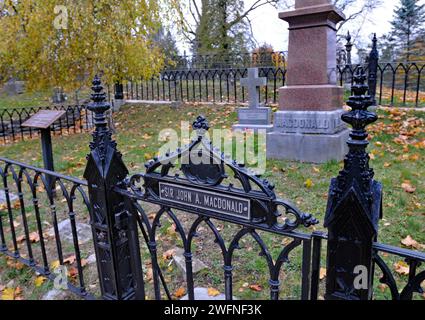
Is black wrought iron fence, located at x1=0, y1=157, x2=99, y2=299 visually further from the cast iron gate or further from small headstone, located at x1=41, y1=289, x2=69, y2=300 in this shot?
the cast iron gate

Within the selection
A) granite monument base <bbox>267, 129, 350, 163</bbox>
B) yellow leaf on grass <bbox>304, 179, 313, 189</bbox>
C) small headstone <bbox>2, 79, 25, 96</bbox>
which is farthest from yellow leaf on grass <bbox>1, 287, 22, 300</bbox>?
small headstone <bbox>2, 79, 25, 96</bbox>

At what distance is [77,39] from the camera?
7371 mm

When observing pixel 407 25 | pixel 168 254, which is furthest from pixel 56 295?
pixel 407 25

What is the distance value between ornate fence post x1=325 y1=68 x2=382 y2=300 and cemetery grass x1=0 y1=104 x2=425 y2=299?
129 centimetres

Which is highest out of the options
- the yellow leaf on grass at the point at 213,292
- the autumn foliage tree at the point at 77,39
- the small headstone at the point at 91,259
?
the autumn foliage tree at the point at 77,39

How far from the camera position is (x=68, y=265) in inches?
128

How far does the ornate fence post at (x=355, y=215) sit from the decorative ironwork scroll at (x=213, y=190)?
0.13 meters

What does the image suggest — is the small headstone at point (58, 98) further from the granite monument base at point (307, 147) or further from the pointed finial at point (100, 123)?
the pointed finial at point (100, 123)

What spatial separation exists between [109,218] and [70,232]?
2079 millimetres

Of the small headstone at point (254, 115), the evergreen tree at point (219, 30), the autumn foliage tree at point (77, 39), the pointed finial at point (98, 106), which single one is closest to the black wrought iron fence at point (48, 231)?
the pointed finial at point (98, 106)

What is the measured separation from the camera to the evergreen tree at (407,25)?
29859mm
